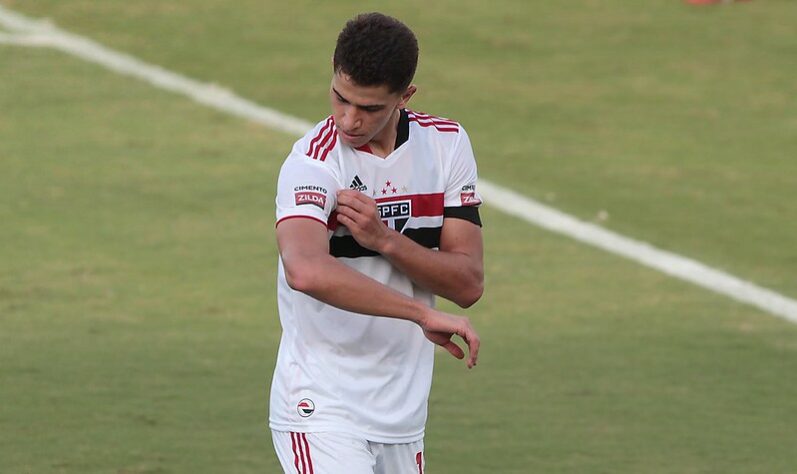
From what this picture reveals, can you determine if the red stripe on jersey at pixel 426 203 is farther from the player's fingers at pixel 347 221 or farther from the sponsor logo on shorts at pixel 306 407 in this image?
the sponsor logo on shorts at pixel 306 407

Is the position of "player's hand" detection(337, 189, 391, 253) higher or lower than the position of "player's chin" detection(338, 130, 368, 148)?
lower

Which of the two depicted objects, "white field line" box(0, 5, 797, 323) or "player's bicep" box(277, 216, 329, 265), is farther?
"white field line" box(0, 5, 797, 323)

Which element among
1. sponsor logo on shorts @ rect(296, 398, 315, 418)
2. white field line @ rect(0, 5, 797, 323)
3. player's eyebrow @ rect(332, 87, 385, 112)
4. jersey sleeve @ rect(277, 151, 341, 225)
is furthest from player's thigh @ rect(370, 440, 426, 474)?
white field line @ rect(0, 5, 797, 323)

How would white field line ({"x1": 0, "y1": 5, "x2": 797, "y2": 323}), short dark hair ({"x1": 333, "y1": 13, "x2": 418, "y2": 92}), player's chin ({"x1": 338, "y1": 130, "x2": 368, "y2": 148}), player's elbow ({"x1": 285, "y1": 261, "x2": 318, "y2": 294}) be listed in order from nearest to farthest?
player's elbow ({"x1": 285, "y1": 261, "x2": 318, "y2": 294}) → short dark hair ({"x1": 333, "y1": 13, "x2": 418, "y2": 92}) → player's chin ({"x1": 338, "y1": 130, "x2": 368, "y2": 148}) → white field line ({"x1": 0, "y1": 5, "x2": 797, "y2": 323})

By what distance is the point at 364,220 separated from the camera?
4.77 m

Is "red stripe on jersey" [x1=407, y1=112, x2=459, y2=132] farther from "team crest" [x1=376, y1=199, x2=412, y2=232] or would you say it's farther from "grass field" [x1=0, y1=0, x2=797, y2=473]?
"grass field" [x1=0, y1=0, x2=797, y2=473]

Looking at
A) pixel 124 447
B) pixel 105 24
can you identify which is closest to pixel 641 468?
pixel 124 447

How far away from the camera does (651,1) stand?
19969 millimetres

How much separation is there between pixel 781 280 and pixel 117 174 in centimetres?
558

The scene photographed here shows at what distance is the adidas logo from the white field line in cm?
631

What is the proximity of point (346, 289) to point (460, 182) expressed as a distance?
66 cm

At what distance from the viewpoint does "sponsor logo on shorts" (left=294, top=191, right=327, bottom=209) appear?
4797 millimetres

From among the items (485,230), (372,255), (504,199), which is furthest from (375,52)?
(504,199)

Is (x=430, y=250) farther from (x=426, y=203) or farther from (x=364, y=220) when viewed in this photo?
(x=364, y=220)
